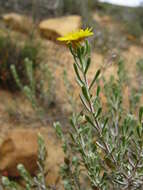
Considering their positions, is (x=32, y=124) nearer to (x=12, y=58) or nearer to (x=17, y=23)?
(x=12, y=58)

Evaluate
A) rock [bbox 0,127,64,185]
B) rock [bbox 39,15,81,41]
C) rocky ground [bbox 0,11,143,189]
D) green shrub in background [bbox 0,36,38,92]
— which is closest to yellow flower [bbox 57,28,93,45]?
rocky ground [bbox 0,11,143,189]

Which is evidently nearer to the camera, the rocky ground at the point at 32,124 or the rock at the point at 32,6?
the rocky ground at the point at 32,124

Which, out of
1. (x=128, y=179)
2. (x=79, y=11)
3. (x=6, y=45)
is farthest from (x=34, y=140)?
(x=79, y=11)

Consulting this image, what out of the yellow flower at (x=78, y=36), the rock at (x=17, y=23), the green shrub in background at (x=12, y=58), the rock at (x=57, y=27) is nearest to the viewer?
the yellow flower at (x=78, y=36)

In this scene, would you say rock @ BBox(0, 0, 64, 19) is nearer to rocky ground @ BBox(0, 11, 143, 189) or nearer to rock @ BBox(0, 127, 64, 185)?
rocky ground @ BBox(0, 11, 143, 189)

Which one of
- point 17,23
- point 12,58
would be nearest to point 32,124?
point 12,58

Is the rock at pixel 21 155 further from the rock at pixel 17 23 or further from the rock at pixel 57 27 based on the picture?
the rock at pixel 17 23

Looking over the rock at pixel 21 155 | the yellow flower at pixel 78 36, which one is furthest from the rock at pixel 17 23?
the yellow flower at pixel 78 36
